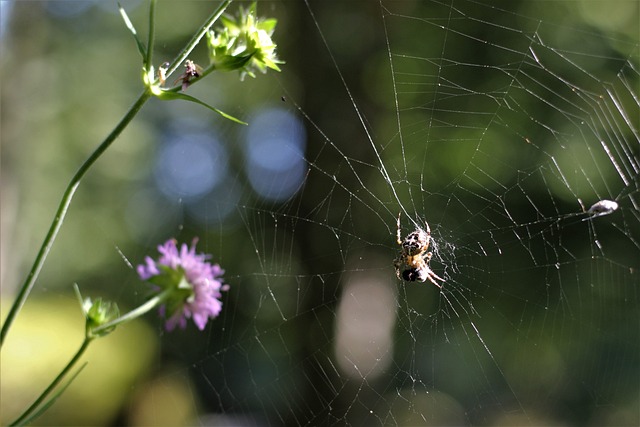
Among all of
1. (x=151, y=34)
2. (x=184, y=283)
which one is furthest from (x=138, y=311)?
(x=151, y=34)

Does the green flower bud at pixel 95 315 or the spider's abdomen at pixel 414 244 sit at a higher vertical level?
the green flower bud at pixel 95 315

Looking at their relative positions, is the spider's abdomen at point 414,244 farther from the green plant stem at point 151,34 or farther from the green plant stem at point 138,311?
the green plant stem at point 151,34

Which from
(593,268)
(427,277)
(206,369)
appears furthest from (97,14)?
(427,277)

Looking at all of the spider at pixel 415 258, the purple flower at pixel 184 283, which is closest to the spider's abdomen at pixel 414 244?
the spider at pixel 415 258

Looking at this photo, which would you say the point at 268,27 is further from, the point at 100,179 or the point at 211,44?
the point at 100,179

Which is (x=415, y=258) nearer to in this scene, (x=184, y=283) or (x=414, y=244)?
(x=414, y=244)

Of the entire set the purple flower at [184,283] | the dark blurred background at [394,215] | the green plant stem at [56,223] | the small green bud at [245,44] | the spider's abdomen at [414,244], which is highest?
the small green bud at [245,44]
